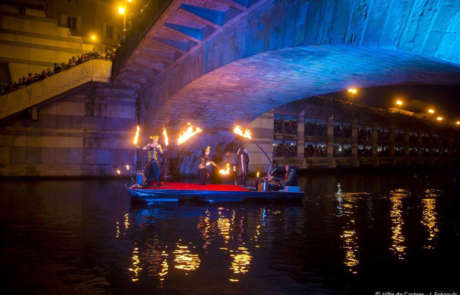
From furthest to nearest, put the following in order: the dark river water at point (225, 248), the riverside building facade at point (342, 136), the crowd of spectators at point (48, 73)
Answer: the riverside building facade at point (342, 136) < the crowd of spectators at point (48, 73) < the dark river water at point (225, 248)

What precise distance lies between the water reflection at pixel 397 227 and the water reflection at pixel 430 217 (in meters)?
0.64

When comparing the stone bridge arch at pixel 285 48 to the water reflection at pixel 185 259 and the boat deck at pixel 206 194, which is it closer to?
the boat deck at pixel 206 194

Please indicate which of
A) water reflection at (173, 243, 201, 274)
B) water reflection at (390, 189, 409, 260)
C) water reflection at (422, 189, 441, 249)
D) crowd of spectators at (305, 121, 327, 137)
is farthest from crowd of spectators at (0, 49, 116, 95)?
crowd of spectators at (305, 121, 327, 137)

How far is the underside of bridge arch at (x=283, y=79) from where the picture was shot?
1223cm

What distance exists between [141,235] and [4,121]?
2083 cm

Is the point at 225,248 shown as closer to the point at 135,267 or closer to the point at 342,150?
the point at 135,267

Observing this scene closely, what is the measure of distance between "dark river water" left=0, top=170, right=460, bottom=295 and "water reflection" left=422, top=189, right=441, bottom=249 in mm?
52

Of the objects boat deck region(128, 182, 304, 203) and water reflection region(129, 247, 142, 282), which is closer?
water reflection region(129, 247, 142, 282)

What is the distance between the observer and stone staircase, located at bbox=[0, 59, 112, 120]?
2559 cm

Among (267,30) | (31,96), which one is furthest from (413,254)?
(31,96)

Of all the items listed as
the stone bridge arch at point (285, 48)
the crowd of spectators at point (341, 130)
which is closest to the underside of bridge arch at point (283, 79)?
the stone bridge arch at point (285, 48)

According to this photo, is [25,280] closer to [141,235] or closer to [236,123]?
[141,235]

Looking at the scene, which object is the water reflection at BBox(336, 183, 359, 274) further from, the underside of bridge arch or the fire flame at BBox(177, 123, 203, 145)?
the fire flame at BBox(177, 123, 203, 145)

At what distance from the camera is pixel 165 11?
1547 centimetres
